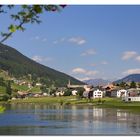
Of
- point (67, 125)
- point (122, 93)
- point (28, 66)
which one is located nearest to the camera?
point (67, 125)

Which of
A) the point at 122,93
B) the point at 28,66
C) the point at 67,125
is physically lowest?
the point at 67,125

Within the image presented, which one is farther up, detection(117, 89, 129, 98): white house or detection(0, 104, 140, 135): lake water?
detection(117, 89, 129, 98): white house

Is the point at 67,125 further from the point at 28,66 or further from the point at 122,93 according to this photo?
the point at 122,93

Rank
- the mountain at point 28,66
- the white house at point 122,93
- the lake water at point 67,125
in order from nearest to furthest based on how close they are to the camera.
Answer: the lake water at point 67,125 < the mountain at point 28,66 < the white house at point 122,93

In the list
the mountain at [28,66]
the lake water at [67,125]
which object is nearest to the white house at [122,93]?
the mountain at [28,66]

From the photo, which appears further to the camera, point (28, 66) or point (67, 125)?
point (28, 66)

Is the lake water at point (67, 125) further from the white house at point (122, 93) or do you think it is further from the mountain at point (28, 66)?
the white house at point (122, 93)

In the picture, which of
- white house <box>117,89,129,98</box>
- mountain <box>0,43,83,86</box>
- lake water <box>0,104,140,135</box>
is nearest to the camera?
lake water <box>0,104,140,135</box>

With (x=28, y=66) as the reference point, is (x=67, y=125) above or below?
below

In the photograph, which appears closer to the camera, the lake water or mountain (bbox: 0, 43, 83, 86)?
the lake water

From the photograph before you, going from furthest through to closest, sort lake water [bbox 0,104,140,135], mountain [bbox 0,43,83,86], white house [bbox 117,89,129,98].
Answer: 1. white house [bbox 117,89,129,98]
2. mountain [bbox 0,43,83,86]
3. lake water [bbox 0,104,140,135]

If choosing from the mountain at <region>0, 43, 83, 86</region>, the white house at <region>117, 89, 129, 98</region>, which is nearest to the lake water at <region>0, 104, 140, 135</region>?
the mountain at <region>0, 43, 83, 86</region>

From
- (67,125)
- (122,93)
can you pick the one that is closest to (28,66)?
(67,125)

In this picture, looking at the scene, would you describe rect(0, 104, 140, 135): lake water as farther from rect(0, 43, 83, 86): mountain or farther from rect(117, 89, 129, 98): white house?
rect(117, 89, 129, 98): white house
